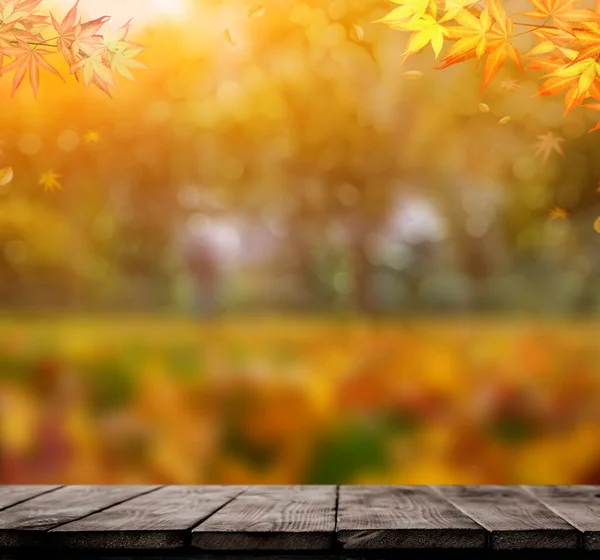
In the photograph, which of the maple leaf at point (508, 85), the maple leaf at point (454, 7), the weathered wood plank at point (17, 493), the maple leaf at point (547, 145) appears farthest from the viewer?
the maple leaf at point (547, 145)

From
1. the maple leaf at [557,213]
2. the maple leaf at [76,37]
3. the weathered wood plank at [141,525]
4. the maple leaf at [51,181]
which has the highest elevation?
the maple leaf at [76,37]

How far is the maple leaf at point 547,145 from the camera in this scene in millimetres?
2035

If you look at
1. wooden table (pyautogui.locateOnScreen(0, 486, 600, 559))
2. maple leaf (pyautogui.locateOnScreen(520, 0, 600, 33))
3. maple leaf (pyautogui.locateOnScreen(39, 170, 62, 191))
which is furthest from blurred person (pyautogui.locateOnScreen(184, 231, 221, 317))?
maple leaf (pyautogui.locateOnScreen(520, 0, 600, 33))

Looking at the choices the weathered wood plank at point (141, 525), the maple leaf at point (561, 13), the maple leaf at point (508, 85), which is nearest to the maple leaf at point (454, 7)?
the maple leaf at point (561, 13)

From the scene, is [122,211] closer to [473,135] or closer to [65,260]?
[65,260]

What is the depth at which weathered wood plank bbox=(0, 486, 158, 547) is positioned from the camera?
1172mm

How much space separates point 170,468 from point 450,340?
3.13 ft

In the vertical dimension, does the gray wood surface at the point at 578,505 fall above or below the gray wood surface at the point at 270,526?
below

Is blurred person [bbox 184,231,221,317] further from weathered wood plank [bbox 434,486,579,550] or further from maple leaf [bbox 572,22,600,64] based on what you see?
maple leaf [bbox 572,22,600,64]

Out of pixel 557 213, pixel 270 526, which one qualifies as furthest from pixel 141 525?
pixel 557 213

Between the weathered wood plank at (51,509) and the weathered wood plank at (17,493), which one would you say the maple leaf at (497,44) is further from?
the weathered wood plank at (17,493)

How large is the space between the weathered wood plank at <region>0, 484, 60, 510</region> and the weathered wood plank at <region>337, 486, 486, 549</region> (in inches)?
26.5

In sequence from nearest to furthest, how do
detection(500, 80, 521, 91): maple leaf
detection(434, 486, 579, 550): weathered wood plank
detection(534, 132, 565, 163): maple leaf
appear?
detection(434, 486, 579, 550): weathered wood plank
detection(500, 80, 521, 91): maple leaf
detection(534, 132, 565, 163): maple leaf

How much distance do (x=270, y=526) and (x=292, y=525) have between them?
39 millimetres
